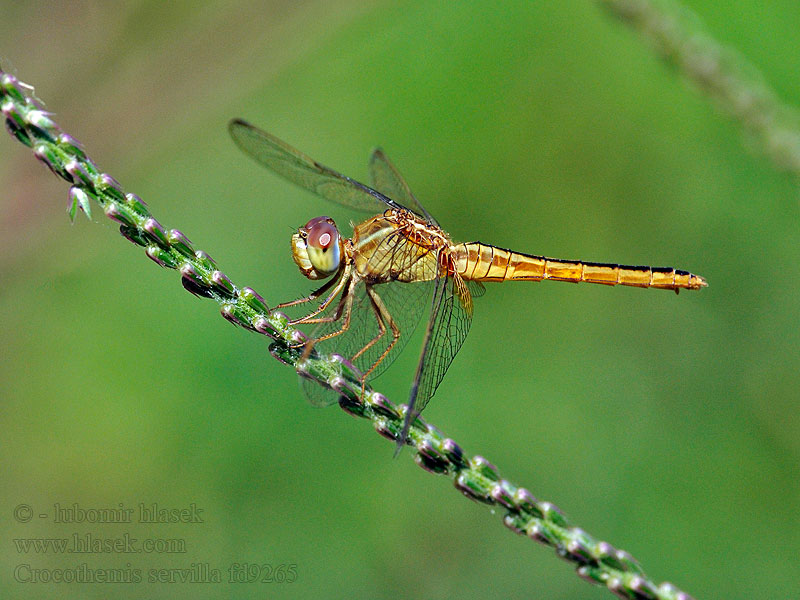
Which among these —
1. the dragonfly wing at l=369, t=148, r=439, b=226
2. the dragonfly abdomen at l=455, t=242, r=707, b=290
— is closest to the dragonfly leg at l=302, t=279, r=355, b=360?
the dragonfly abdomen at l=455, t=242, r=707, b=290

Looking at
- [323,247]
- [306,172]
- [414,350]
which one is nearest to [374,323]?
[323,247]

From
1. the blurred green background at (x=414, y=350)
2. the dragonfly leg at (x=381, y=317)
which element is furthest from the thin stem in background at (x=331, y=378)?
the blurred green background at (x=414, y=350)

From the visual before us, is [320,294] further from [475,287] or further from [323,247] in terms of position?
[475,287]

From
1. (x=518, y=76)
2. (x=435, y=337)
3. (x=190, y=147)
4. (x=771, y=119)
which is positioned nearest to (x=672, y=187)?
(x=518, y=76)

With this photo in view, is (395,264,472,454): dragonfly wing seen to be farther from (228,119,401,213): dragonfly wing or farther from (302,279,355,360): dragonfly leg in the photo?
(228,119,401,213): dragonfly wing

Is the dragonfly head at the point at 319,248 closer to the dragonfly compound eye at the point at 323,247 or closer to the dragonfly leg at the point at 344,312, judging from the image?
the dragonfly compound eye at the point at 323,247
